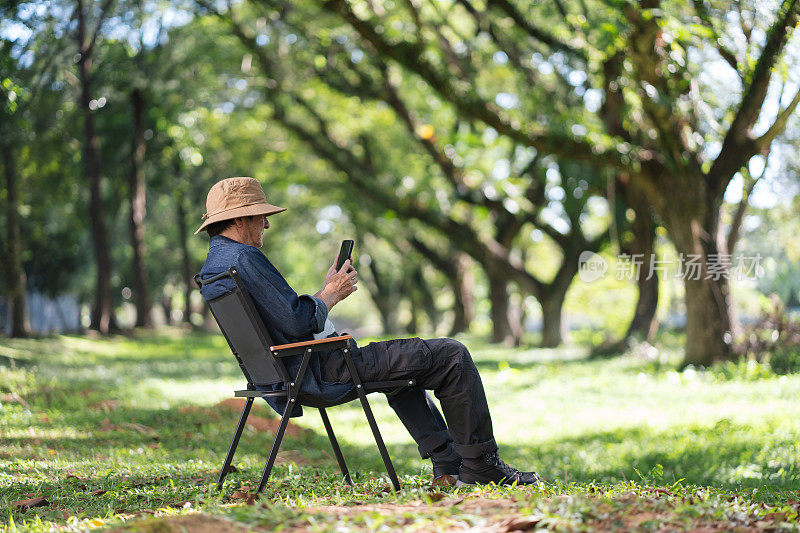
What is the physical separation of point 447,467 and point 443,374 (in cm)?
63

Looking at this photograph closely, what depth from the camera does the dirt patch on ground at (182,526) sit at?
325cm

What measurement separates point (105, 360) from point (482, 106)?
8553 millimetres

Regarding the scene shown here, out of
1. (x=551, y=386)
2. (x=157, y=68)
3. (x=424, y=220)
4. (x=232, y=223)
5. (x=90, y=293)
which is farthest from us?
(x=90, y=293)

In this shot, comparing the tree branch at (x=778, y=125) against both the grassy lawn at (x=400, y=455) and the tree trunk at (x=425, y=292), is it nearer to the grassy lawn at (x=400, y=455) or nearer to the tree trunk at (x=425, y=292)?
the grassy lawn at (x=400, y=455)

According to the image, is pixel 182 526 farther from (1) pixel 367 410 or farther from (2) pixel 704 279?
(2) pixel 704 279

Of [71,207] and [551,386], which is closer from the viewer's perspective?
[551,386]

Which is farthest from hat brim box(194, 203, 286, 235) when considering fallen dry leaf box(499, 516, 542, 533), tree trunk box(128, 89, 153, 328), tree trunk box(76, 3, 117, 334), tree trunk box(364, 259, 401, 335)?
tree trunk box(364, 259, 401, 335)

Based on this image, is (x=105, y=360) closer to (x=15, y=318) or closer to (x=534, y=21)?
(x=15, y=318)

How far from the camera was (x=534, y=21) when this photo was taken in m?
15.4

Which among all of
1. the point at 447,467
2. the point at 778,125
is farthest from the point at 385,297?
the point at 447,467

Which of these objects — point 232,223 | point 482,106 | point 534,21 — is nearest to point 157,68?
point 534,21

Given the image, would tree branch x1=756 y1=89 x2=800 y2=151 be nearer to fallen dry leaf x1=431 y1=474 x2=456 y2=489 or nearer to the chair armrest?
fallen dry leaf x1=431 y1=474 x2=456 y2=489

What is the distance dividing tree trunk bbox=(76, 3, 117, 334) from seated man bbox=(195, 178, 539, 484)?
17688mm

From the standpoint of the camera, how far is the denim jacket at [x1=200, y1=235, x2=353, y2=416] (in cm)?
445
